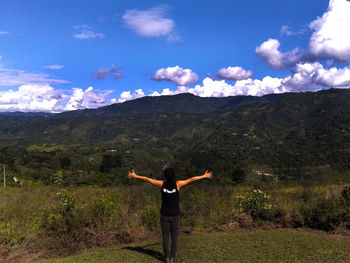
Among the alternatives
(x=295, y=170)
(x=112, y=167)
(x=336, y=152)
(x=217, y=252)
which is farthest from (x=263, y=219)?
(x=336, y=152)

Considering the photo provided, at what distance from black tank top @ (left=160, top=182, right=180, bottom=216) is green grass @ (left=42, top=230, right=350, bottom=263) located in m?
1.42

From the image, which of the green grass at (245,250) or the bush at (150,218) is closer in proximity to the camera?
the green grass at (245,250)

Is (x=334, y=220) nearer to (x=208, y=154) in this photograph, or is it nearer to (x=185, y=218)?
(x=185, y=218)

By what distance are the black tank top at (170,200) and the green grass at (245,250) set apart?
142 centimetres

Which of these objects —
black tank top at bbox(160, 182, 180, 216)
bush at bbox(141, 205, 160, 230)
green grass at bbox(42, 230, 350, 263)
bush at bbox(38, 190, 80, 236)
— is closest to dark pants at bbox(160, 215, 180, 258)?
black tank top at bbox(160, 182, 180, 216)

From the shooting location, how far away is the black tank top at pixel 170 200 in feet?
20.1

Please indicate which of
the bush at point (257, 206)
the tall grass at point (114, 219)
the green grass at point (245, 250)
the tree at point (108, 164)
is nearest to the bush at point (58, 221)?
the tall grass at point (114, 219)

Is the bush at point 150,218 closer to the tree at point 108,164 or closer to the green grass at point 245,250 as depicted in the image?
the green grass at point 245,250

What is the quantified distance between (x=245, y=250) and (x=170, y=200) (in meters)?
2.70

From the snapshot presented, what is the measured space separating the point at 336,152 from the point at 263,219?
6689 inches

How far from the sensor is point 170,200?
6.13 m

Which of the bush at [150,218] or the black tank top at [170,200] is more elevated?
the black tank top at [170,200]

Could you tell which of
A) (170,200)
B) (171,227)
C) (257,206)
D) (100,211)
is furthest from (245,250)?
(100,211)

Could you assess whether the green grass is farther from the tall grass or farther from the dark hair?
the dark hair
